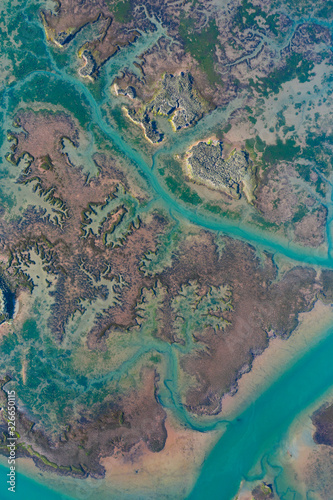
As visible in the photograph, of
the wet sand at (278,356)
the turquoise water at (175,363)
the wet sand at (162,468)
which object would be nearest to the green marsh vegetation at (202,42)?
the turquoise water at (175,363)

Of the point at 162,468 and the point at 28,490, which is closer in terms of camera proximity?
the point at 162,468

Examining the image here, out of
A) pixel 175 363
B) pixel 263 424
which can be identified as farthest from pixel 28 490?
pixel 263 424

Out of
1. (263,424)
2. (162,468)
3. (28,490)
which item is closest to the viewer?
(162,468)

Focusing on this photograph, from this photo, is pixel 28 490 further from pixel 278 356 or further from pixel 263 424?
pixel 278 356

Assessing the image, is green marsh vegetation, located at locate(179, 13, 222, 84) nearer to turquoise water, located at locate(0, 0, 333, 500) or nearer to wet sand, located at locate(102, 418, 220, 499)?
turquoise water, located at locate(0, 0, 333, 500)

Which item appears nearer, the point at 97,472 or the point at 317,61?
the point at 97,472

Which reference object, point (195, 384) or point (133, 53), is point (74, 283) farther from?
point (133, 53)

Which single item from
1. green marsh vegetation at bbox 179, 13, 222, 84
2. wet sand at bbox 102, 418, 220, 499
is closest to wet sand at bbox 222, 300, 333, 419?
wet sand at bbox 102, 418, 220, 499

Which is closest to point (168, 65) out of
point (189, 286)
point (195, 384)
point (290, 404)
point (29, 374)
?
point (189, 286)
